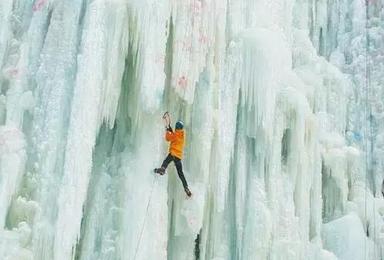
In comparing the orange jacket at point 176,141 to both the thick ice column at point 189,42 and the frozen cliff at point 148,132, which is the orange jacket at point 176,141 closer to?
the frozen cliff at point 148,132

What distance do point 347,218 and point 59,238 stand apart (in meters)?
5.81

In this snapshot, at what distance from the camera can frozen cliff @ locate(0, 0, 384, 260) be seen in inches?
312

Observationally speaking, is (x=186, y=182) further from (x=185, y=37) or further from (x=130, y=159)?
(x=185, y=37)

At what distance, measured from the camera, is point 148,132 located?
27.5ft

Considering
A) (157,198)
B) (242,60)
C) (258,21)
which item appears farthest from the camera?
(258,21)

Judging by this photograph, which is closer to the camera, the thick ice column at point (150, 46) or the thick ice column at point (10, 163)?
the thick ice column at point (10, 163)

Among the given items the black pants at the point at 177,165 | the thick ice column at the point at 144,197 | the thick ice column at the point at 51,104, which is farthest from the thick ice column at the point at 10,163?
the black pants at the point at 177,165

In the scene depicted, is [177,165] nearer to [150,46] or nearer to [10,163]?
[150,46]

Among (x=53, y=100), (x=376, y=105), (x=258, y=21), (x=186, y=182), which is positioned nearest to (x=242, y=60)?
(x=258, y=21)

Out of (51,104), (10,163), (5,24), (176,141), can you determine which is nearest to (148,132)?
(176,141)

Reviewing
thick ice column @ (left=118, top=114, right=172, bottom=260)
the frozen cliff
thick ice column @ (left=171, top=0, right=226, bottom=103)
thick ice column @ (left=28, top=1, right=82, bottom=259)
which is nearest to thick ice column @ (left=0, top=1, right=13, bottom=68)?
the frozen cliff

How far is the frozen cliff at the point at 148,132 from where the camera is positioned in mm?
7922

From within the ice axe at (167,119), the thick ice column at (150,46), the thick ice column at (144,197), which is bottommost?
the thick ice column at (144,197)

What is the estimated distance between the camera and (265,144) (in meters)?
9.57
